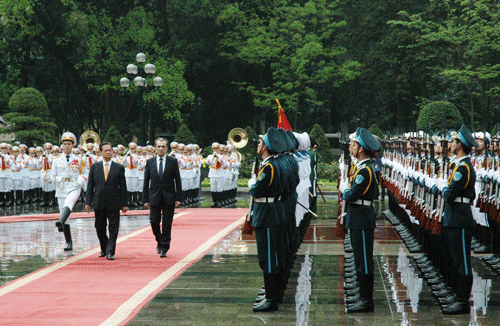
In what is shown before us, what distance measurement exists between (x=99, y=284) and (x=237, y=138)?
25.6 m

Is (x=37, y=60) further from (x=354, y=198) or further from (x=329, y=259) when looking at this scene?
(x=354, y=198)

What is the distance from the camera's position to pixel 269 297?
27.1 ft

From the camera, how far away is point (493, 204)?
11453 millimetres

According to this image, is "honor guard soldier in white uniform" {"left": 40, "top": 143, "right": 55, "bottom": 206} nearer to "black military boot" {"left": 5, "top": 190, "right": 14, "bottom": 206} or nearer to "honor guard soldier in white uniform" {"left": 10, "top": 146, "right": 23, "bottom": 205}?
"honor guard soldier in white uniform" {"left": 10, "top": 146, "right": 23, "bottom": 205}

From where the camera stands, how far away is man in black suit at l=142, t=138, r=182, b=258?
1247 centimetres

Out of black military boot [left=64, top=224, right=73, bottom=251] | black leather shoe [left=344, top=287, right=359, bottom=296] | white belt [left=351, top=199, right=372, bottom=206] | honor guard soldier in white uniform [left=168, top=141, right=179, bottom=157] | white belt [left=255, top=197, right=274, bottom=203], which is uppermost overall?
honor guard soldier in white uniform [left=168, top=141, right=179, bottom=157]

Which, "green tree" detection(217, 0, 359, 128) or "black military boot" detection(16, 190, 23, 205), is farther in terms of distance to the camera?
"green tree" detection(217, 0, 359, 128)

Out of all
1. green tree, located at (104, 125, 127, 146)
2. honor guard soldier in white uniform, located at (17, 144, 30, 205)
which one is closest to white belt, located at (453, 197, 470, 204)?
honor guard soldier in white uniform, located at (17, 144, 30, 205)

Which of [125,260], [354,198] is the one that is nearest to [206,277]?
[125,260]

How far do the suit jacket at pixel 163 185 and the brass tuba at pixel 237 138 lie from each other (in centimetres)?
2159

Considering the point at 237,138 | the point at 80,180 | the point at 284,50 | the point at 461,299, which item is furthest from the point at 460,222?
the point at 284,50

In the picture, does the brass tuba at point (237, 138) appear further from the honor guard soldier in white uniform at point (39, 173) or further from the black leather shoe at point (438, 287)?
the black leather shoe at point (438, 287)

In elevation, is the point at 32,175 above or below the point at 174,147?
below

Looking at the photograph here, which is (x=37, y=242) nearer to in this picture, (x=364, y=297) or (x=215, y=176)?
(x=364, y=297)
